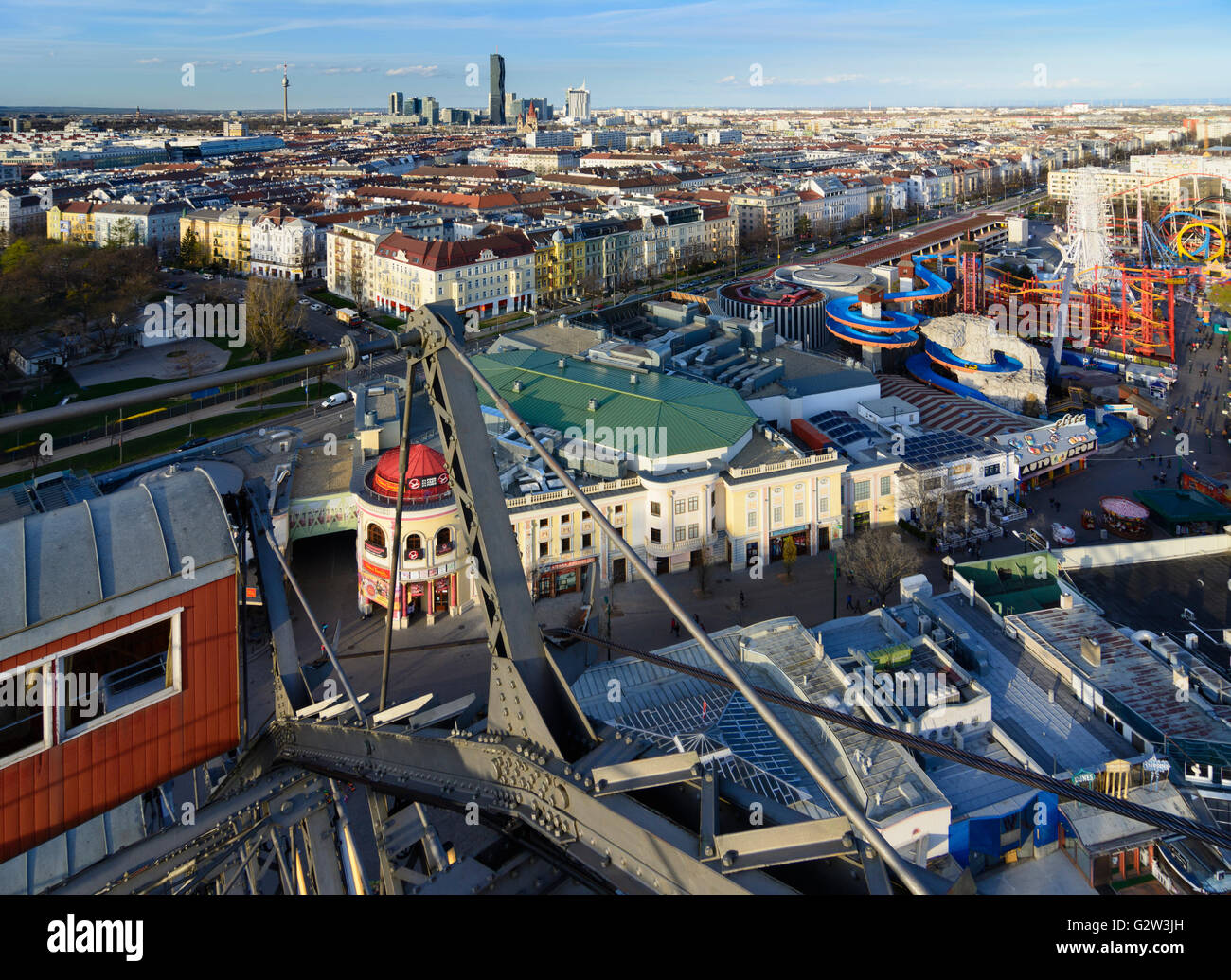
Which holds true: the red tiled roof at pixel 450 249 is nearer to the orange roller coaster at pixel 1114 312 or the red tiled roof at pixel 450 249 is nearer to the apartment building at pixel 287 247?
the apartment building at pixel 287 247

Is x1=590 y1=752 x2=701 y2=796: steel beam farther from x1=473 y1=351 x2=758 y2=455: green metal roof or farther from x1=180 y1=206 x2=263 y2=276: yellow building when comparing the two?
x1=180 y1=206 x2=263 y2=276: yellow building

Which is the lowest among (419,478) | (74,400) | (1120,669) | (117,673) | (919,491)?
(1120,669)

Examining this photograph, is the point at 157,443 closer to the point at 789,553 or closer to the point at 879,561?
the point at 789,553

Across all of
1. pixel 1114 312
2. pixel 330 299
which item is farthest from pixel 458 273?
pixel 1114 312

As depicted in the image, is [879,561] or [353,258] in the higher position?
[353,258]

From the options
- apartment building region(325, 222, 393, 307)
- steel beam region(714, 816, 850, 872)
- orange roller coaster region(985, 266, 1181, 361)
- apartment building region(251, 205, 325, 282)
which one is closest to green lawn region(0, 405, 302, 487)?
apartment building region(325, 222, 393, 307)

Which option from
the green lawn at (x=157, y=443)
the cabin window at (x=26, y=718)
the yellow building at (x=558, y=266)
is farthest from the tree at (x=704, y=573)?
the yellow building at (x=558, y=266)
